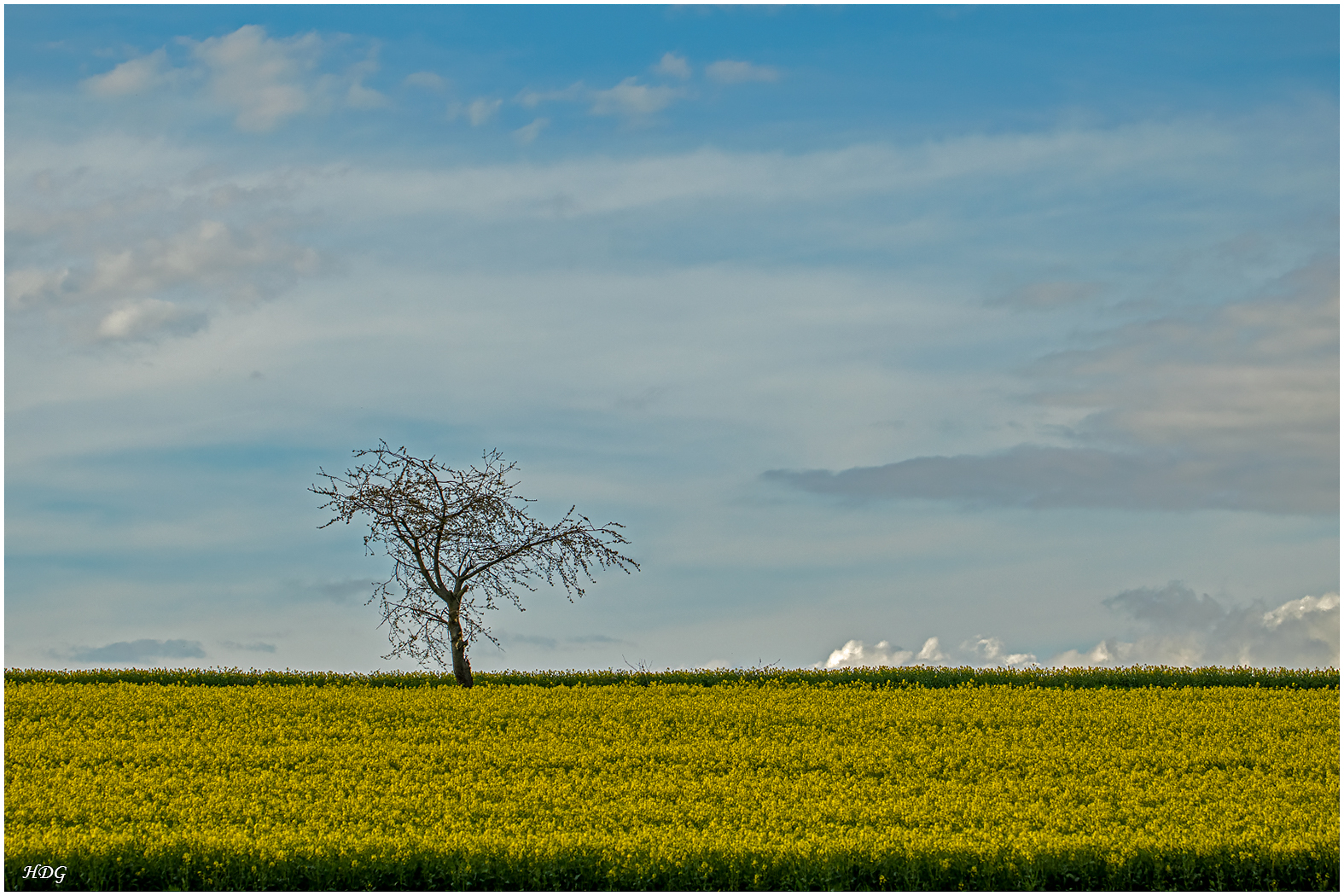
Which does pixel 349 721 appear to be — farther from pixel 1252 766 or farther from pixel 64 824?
pixel 1252 766

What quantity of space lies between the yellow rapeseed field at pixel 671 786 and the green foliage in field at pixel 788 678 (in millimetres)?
682

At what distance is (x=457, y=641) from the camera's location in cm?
1941

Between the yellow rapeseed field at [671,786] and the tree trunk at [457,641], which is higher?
the tree trunk at [457,641]

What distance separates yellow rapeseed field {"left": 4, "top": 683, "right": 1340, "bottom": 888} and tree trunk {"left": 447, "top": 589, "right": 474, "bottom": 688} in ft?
1.09

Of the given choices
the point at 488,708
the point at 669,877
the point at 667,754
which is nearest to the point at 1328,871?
the point at 669,877

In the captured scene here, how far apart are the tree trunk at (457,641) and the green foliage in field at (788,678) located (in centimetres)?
102

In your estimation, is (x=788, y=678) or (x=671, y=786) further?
(x=788, y=678)

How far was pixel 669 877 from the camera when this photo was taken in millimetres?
10125

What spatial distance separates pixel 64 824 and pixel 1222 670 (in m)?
19.9

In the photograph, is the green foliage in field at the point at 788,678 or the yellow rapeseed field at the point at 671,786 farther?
the green foliage in field at the point at 788,678

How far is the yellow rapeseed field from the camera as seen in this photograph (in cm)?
1037

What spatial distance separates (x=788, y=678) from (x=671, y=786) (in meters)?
7.93

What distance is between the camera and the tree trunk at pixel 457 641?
63.4 feet

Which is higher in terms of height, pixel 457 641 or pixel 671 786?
pixel 457 641
